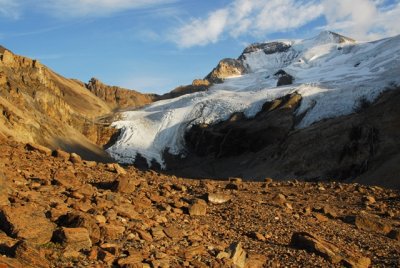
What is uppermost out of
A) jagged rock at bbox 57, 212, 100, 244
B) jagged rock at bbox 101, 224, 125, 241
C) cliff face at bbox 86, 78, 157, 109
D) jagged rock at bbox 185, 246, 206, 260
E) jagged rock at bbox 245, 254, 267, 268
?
cliff face at bbox 86, 78, 157, 109

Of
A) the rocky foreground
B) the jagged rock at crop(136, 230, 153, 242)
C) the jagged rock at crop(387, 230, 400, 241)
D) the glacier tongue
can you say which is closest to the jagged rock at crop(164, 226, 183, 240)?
the rocky foreground

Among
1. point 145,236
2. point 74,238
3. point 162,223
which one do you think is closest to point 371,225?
point 162,223

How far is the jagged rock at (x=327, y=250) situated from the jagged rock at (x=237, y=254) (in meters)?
1.99

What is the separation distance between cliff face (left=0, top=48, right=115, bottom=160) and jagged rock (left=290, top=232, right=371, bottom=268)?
49417 mm

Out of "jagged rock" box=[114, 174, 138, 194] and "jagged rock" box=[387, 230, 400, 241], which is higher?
"jagged rock" box=[114, 174, 138, 194]

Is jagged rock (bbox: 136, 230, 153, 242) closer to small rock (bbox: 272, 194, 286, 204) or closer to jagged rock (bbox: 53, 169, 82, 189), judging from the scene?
jagged rock (bbox: 53, 169, 82, 189)

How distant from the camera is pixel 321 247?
1199cm

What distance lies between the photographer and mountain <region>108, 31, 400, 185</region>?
70.1m

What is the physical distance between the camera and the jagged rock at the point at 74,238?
9.35 metres

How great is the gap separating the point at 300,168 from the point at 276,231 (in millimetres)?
61676

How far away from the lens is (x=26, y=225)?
9.63 meters

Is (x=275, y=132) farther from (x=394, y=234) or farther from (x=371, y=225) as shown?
(x=394, y=234)

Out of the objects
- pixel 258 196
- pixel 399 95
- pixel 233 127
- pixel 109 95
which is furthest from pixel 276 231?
pixel 109 95

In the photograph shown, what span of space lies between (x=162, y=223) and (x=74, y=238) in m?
3.13
